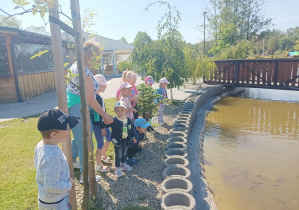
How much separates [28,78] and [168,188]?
10838 mm

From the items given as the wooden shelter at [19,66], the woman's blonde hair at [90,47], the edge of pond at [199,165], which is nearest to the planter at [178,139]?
the edge of pond at [199,165]

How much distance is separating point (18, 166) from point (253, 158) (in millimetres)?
4858

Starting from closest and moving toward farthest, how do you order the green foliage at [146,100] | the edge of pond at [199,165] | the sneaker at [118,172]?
the edge of pond at [199,165] → the sneaker at [118,172] → the green foliage at [146,100]

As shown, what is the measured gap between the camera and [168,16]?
951 centimetres

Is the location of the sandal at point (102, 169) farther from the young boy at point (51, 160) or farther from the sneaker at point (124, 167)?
the young boy at point (51, 160)

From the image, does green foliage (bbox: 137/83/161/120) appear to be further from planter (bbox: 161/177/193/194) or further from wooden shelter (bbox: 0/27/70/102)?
wooden shelter (bbox: 0/27/70/102)

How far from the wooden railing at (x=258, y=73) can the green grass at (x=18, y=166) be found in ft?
35.9

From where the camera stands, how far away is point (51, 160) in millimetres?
2018

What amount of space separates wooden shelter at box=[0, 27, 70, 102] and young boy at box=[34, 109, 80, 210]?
901cm

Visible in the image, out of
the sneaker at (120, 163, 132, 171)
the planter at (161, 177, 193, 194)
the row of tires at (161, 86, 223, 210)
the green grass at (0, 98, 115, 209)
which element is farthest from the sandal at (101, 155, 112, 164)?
the planter at (161, 177, 193, 194)

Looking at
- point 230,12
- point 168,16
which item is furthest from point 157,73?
point 230,12

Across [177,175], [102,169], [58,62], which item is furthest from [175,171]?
[58,62]

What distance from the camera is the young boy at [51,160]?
6.62 feet

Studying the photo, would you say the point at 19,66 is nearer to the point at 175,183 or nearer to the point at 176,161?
the point at 176,161
